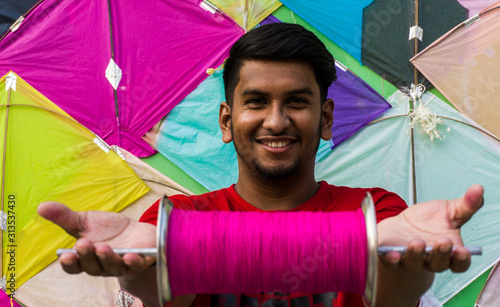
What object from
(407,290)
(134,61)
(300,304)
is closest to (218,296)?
(300,304)

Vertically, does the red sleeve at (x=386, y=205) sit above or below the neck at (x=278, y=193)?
below

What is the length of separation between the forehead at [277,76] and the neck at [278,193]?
38 cm

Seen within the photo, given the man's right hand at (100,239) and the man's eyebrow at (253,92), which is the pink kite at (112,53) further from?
the man's right hand at (100,239)

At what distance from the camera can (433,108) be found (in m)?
2.71

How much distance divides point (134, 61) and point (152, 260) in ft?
5.36

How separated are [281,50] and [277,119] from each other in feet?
1.00

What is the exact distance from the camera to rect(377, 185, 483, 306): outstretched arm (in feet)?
4.23

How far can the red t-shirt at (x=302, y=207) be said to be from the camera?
183 centimetres

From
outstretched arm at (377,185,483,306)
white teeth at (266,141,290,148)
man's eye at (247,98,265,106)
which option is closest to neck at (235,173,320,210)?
white teeth at (266,141,290,148)

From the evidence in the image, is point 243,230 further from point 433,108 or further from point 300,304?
point 433,108

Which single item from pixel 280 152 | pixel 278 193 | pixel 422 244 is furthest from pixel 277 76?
pixel 422 244

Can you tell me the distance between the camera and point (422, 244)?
128 centimetres

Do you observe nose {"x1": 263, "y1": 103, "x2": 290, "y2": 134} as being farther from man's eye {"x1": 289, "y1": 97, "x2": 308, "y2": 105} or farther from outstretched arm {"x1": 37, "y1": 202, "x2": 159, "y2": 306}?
outstretched arm {"x1": 37, "y1": 202, "x2": 159, "y2": 306}

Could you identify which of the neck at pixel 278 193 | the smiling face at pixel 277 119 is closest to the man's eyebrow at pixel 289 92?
the smiling face at pixel 277 119
